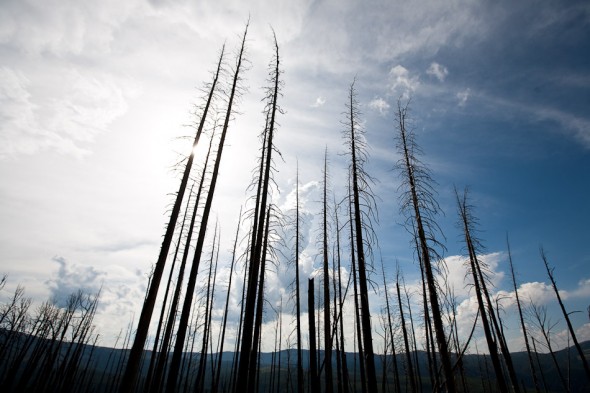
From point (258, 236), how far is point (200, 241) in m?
2.47

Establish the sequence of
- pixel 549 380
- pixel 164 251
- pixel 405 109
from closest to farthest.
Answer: pixel 164 251 → pixel 405 109 → pixel 549 380

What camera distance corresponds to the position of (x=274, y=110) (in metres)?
12.6

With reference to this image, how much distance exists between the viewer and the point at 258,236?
1030 cm

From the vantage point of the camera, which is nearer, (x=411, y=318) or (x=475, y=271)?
(x=475, y=271)

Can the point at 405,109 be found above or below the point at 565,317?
above

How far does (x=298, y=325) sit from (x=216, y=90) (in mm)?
13915

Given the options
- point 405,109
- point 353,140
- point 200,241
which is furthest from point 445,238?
point 200,241

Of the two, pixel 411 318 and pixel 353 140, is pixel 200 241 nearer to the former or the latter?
pixel 353 140

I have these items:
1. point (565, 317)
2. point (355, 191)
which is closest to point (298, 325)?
point (355, 191)

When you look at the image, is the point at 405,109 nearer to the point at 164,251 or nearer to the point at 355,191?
the point at 355,191

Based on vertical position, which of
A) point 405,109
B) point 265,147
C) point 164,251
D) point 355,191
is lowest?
point 164,251

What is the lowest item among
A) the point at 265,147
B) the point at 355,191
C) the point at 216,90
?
the point at 355,191

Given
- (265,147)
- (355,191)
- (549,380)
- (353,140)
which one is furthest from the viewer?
(549,380)

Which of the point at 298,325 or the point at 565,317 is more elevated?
the point at 565,317
